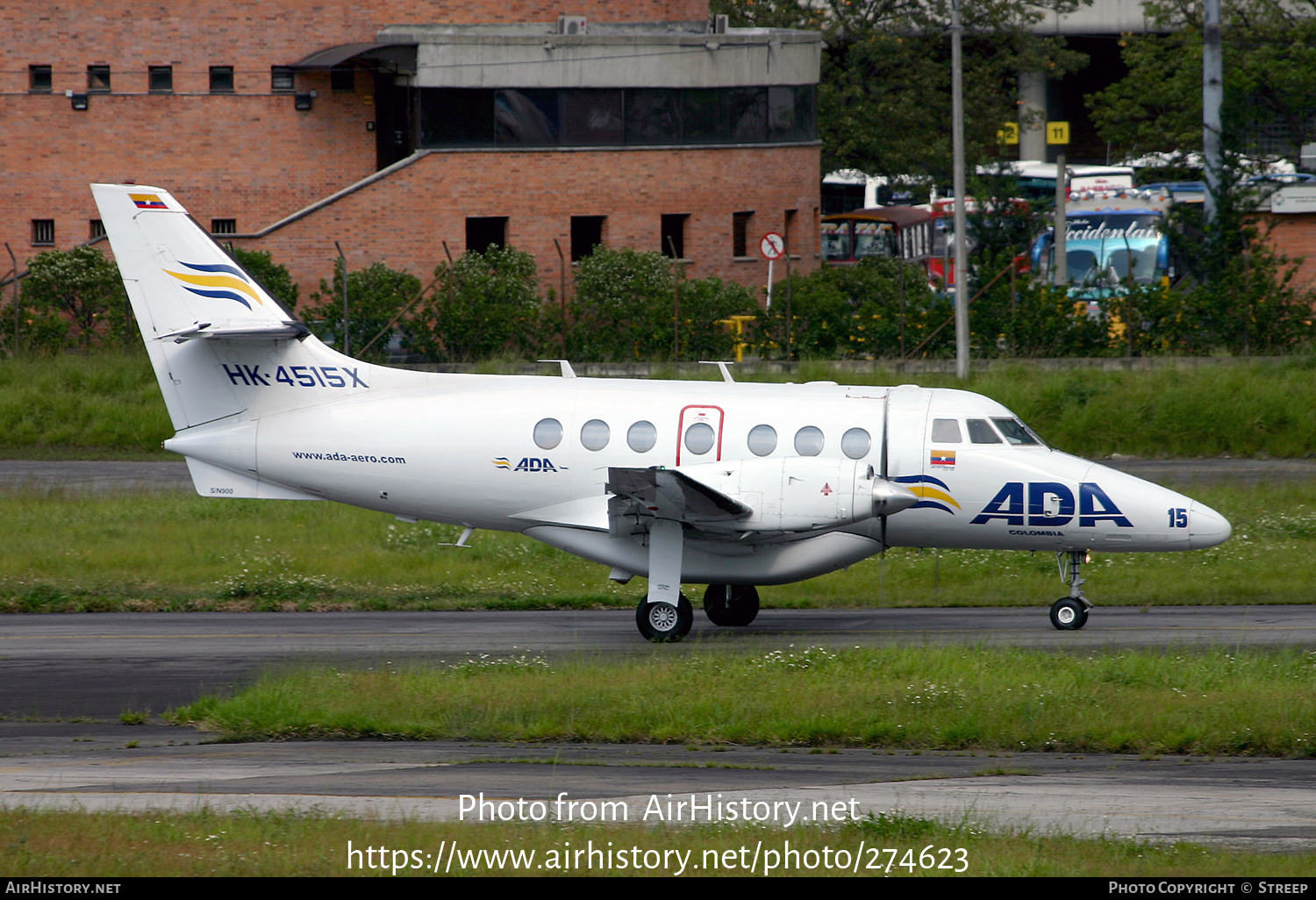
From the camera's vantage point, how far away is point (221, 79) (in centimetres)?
4422

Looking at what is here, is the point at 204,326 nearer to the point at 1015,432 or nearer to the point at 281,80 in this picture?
the point at 1015,432

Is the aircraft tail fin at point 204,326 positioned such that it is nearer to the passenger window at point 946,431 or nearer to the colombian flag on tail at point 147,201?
the colombian flag on tail at point 147,201

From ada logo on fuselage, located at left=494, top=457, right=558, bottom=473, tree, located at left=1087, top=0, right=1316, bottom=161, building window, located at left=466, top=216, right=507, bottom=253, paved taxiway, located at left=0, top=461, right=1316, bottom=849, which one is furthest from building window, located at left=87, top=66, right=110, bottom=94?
tree, located at left=1087, top=0, right=1316, bottom=161

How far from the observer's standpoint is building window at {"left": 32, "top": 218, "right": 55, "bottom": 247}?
4397 cm

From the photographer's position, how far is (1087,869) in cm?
827

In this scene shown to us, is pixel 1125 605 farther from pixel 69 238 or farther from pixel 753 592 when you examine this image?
pixel 69 238

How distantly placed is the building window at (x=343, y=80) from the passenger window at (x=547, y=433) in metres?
30.2

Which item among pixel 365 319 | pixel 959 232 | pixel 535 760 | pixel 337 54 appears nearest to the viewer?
pixel 535 760

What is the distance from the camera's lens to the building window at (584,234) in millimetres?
45875

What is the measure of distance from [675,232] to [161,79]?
16.9 metres

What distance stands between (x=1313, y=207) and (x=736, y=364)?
16.8 metres

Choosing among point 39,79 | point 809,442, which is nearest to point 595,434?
point 809,442

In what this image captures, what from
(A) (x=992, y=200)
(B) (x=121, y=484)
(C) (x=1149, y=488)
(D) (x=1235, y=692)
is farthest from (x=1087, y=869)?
(A) (x=992, y=200)

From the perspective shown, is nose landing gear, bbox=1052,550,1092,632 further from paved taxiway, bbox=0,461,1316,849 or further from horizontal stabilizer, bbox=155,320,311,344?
horizontal stabilizer, bbox=155,320,311,344
